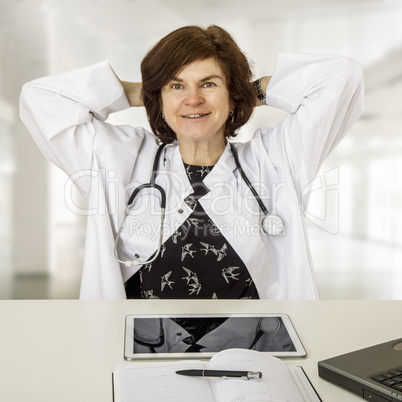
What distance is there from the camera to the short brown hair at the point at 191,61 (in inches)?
63.8

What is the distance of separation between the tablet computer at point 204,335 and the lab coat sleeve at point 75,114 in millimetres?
810

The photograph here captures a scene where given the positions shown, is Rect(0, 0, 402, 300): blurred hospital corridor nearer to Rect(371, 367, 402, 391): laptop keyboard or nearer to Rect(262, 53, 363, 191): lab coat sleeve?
Rect(262, 53, 363, 191): lab coat sleeve

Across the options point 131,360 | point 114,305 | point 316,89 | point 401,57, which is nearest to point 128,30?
point 401,57

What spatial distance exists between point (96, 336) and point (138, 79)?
2.65 m

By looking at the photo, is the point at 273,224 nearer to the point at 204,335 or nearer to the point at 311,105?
the point at 311,105

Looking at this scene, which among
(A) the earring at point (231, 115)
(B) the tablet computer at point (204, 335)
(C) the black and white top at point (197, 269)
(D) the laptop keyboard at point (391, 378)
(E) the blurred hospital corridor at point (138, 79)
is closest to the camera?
(D) the laptop keyboard at point (391, 378)

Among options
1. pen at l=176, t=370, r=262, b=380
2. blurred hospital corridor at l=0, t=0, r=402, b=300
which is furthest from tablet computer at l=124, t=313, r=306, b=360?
blurred hospital corridor at l=0, t=0, r=402, b=300

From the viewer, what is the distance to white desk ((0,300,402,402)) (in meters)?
0.75

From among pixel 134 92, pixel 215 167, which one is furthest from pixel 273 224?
pixel 134 92

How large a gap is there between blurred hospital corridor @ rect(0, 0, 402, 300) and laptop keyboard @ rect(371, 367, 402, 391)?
262 cm

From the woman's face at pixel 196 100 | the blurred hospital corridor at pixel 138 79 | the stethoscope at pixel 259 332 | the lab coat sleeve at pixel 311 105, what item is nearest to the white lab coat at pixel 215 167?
the lab coat sleeve at pixel 311 105

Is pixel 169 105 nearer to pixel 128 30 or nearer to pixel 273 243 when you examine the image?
pixel 273 243

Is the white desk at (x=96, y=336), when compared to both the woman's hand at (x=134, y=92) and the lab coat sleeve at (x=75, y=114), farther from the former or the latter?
the woman's hand at (x=134, y=92)

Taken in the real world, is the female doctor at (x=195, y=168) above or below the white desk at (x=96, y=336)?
above
